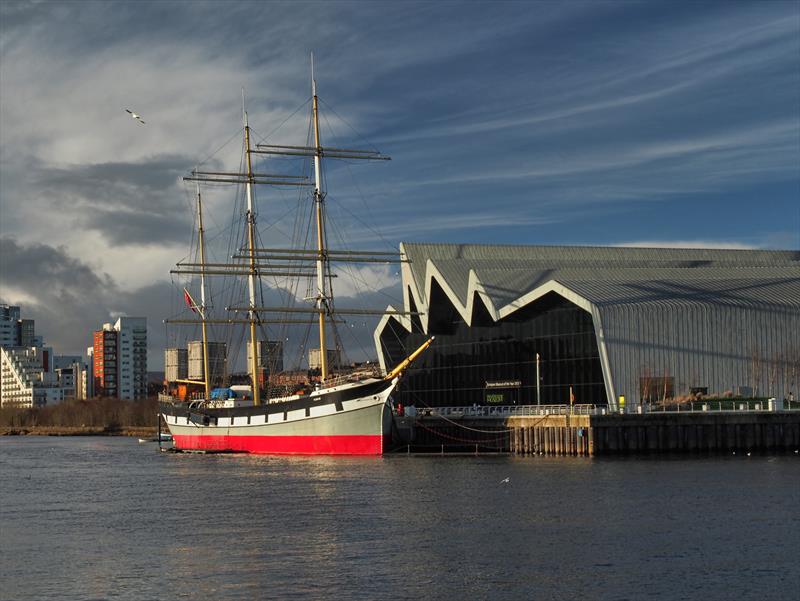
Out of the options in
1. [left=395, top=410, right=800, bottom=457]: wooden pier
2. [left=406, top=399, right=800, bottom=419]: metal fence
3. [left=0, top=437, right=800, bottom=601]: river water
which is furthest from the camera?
[left=406, top=399, right=800, bottom=419]: metal fence

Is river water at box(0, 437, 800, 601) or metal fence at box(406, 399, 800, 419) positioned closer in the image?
river water at box(0, 437, 800, 601)

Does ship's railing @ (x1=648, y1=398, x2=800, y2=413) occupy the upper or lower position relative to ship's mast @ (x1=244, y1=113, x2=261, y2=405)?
lower

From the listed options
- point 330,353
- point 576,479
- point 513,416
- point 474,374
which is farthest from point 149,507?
point 330,353

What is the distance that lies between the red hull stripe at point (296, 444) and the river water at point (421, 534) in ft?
37.8

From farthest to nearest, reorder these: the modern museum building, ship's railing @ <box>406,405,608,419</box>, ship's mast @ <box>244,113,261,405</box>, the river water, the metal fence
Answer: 1. ship's mast @ <box>244,113,261,405</box>
2. the modern museum building
3. ship's railing @ <box>406,405,608,419</box>
4. the metal fence
5. the river water

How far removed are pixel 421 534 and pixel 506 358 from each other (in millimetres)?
57996

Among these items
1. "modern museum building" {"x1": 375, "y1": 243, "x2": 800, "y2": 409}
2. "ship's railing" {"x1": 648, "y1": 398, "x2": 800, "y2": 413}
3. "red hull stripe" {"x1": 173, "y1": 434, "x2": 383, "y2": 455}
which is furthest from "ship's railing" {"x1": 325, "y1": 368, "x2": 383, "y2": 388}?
"ship's railing" {"x1": 648, "y1": 398, "x2": 800, "y2": 413}

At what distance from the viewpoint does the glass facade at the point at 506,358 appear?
90312 mm

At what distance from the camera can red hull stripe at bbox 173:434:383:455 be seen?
3132 inches

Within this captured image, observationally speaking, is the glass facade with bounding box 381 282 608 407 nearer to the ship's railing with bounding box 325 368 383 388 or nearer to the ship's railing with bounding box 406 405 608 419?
the ship's railing with bounding box 406 405 608 419

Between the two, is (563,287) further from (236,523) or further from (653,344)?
(236,523)

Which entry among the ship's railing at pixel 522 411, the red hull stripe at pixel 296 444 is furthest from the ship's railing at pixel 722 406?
the red hull stripe at pixel 296 444

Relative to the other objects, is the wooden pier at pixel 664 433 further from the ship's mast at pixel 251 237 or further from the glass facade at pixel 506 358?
the ship's mast at pixel 251 237

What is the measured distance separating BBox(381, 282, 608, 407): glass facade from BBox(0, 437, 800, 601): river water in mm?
22629
